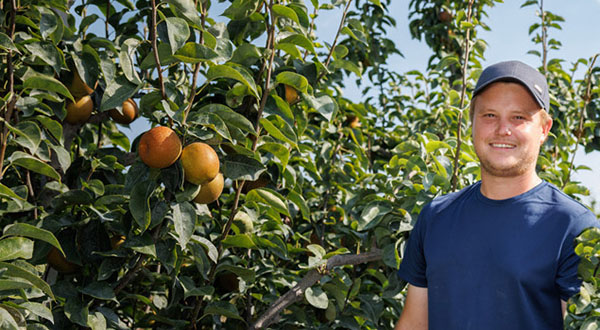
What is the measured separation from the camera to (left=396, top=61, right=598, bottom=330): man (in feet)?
4.45

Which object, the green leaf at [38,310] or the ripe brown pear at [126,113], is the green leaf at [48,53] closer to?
the ripe brown pear at [126,113]

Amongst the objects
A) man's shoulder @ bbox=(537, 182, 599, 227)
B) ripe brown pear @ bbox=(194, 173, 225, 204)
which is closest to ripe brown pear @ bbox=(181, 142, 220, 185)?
ripe brown pear @ bbox=(194, 173, 225, 204)

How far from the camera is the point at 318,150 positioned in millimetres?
2973

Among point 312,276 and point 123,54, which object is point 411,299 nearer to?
point 312,276

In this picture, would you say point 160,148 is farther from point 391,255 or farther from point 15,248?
point 391,255

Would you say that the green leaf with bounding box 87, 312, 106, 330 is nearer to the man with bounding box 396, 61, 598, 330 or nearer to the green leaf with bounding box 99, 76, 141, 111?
the green leaf with bounding box 99, 76, 141, 111

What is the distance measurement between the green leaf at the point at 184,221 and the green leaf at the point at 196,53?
15.8 inches

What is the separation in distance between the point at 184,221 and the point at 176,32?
20.0 inches

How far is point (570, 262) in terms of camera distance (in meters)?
1.34

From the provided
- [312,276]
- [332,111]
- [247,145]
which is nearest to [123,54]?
[247,145]

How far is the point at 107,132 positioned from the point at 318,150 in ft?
3.20

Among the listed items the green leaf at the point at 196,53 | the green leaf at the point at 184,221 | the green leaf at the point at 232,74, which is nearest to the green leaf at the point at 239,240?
the green leaf at the point at 184,221

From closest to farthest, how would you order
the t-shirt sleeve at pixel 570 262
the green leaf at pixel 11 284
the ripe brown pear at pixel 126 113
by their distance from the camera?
the t-shirt sleeve at pixel 570 262, the green leaf at pixel 11 284, the ripe brown pear at pixel 126 113

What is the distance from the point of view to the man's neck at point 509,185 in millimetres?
1474
